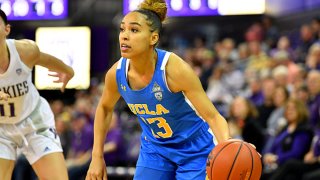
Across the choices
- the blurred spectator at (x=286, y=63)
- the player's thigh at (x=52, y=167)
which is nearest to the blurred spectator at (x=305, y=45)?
the blurred spectator at (x=286, y=63)

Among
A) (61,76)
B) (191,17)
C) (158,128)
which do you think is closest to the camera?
(158,128)

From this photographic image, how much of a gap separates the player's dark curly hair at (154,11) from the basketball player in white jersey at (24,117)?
1193mm

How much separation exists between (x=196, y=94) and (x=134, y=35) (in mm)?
593

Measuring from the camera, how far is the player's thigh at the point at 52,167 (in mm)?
6129

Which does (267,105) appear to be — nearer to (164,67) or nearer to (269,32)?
(269,32)

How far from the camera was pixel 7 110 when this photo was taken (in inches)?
243

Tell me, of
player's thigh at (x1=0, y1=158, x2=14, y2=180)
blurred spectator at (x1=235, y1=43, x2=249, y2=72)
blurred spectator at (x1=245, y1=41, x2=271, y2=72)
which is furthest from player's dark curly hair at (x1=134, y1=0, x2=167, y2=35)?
blurred spectator at (x1=235, y1=43, x2=249, y2=72)

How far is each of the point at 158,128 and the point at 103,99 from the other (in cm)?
48

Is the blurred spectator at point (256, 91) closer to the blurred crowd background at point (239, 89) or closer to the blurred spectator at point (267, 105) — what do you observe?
the blurred crowd background at point (239, 89)

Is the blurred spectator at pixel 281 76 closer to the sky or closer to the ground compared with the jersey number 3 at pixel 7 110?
closer to the ground

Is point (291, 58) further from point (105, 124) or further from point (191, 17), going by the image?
point (105, 124)

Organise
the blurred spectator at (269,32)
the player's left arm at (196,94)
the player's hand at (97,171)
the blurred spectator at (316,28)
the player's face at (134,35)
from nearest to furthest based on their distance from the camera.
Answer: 1. the player's left arm at (196,94)
2. the player's face at (134,35)
3. the player's hand at (97,171)
4. the blurred spectator at (316,28)
5. the blurred spectator at (269,32)

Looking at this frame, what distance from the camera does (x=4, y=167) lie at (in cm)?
611

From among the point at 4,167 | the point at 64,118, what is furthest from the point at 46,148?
the point at 64,118
